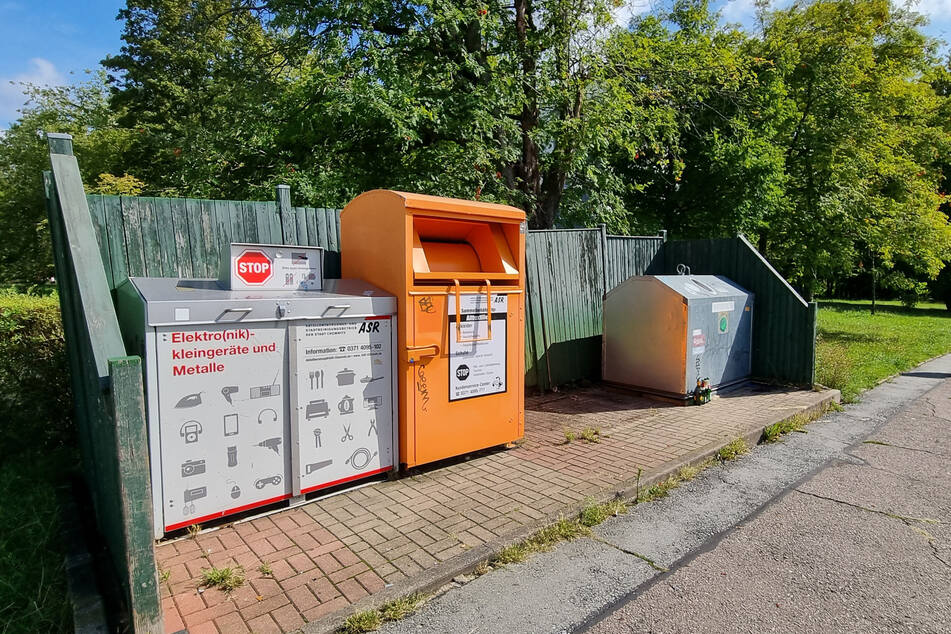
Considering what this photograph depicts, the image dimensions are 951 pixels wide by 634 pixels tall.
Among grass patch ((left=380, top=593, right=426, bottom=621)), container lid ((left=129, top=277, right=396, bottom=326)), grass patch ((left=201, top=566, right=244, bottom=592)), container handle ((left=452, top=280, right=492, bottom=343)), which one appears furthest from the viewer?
container handle ((left=452, top=280, right=492, bottom=343))

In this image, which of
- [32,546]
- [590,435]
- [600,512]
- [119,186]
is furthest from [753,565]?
[119,186]

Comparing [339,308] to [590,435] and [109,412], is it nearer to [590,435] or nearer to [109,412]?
[109,412]

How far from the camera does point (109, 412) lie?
2.38 meters

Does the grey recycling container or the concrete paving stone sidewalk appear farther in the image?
the grey recycling container

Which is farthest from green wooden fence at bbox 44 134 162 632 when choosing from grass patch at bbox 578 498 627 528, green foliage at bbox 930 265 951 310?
green foliage at bbox 930 265 951 310

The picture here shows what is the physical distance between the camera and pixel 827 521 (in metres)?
3.79

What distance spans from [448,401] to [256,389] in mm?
1526

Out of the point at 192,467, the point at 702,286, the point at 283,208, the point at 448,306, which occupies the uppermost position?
the point at 283,208

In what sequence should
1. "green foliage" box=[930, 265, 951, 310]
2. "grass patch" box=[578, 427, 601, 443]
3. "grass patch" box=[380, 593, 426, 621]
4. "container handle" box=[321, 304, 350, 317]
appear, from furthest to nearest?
"green foliage" box=[930, 265, 951, 310], "grass patch" box=[578, 427, 601, 443], "container handle" box=[321, 304, 350, 317], "grass patch" box=[380, 593, 426, 621]

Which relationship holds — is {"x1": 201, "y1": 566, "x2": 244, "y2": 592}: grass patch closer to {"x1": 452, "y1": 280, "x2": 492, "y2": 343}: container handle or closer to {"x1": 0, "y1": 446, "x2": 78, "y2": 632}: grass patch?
{"x1": 0, "y1": 446, "x2": 78, "y2": 632}: grass patch

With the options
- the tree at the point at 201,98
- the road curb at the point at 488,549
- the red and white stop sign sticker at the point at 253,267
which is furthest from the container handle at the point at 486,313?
the tree at the point at 201,98

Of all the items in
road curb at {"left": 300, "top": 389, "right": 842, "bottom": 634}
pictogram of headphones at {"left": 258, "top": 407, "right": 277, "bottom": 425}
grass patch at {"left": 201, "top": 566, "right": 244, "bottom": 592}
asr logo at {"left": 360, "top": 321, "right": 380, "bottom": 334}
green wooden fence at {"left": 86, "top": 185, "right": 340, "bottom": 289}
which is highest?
green wooden fence at {"left": 86, "top": 185, "right": 340, "bottom": 289}

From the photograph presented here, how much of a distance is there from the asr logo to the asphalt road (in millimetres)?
1900

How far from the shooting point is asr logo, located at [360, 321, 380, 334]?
13.1ft
